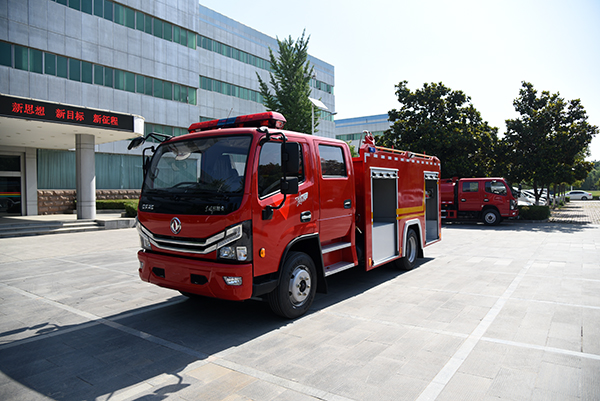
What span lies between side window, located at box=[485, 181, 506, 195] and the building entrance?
24.4 metres

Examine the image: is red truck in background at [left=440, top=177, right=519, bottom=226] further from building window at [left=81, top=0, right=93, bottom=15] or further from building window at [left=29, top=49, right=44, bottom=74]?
building window at [left=81, top=0, right=93, bottom=15]

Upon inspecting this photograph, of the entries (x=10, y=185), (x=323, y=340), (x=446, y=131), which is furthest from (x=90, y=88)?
(x=323, y=340)

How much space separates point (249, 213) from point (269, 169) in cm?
69

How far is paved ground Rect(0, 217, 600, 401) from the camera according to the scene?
355cm

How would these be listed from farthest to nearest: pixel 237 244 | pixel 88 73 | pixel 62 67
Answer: pixel 88 73 → pixel 62 67 → pixel 237 244

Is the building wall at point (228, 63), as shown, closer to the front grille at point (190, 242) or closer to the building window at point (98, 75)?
the building window at point (98, 75)

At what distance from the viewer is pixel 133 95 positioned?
1009 inches

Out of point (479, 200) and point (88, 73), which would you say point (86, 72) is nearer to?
point (88, 73)

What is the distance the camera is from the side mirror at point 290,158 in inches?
185

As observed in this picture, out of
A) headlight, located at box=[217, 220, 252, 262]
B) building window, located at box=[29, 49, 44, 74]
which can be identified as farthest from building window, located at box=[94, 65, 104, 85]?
headlight, located at box=[217, 220, 252, 262]

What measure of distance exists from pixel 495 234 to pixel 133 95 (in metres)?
22.6

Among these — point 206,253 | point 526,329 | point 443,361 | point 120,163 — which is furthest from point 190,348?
point 120,163

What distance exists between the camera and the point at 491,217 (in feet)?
64.0

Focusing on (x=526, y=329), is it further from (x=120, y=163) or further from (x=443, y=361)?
(x=120, y=163)
